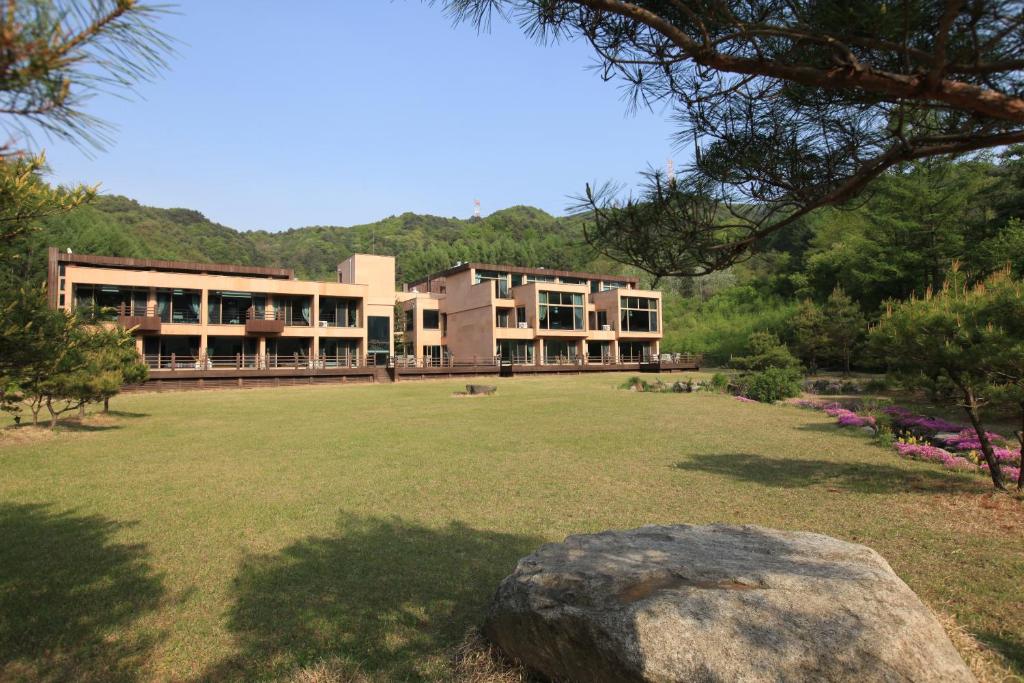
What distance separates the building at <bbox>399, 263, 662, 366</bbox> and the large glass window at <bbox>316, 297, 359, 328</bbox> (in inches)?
273

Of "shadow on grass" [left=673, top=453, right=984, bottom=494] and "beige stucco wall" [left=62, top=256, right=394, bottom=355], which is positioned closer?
"shadow on grass" [left=673, top=453, right=984, bottom=494]

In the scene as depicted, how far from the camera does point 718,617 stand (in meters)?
2.57

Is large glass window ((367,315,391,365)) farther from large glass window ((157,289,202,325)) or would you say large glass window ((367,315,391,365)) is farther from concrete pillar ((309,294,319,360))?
large glass window ((157,289,202,325))

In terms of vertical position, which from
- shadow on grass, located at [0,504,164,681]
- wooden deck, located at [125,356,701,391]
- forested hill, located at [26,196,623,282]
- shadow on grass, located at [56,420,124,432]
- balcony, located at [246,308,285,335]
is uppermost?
forested hill, located at [26,196,623,282]

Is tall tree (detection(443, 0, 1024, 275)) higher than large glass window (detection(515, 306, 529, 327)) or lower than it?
lower

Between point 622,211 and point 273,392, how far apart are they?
82.2 ft

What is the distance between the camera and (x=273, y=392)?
25844 millimetres

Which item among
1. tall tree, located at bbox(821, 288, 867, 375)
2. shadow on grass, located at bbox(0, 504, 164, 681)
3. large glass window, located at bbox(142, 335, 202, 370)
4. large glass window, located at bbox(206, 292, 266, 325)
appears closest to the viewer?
shadow on grass, located at bbox(0, 504, 164, 681)

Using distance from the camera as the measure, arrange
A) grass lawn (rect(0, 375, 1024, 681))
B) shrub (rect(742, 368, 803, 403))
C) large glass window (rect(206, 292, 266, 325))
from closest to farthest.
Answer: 1. grass lawn (rect(0, 375, 1024, 681))
2. shrub (rect(742, 368, 803, 403))
3. large glass window (rect(206, 292, 266, 325))

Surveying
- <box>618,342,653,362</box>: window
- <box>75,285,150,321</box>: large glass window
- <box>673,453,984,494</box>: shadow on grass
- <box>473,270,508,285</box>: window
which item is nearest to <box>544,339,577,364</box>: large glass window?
<box>618,342,653,362</box>: window

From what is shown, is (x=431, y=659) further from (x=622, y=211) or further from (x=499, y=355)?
(x=499, y=355)

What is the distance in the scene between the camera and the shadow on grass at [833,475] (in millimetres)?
7570

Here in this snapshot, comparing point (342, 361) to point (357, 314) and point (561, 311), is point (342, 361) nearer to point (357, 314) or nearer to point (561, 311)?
point (357, 314)

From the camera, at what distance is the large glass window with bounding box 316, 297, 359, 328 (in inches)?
1421
